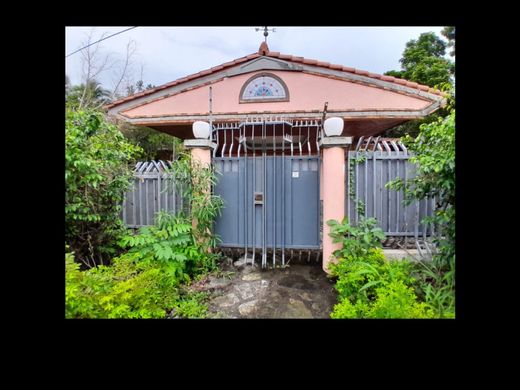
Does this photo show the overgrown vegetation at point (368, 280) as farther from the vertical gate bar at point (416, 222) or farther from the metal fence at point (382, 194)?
the vertical gate bar at point (416, 222)

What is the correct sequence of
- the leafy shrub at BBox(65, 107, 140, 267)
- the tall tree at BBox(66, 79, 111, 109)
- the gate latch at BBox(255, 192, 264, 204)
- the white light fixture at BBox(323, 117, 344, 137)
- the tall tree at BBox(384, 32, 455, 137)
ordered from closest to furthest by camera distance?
1. the leafy shrub at BBox(65, 107, 140, 267)
2. the white light fixture at BBox(323, 117, 344, 137)
3. the gate latch at BBox(255, 192, 264, 204)
4. the tall tree at BBox(384, 32, 455, 137)
5. the tall tree at BBox(66, 79, 111, 109)

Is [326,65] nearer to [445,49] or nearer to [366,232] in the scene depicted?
[366,232]

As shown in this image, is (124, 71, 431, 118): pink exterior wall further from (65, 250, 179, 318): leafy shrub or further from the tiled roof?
(65, 250, 179, 318): leafy shrub

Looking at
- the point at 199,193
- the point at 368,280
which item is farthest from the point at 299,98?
the point at 368,280

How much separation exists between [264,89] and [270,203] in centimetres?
324

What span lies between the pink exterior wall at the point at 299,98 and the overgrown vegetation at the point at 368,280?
314 cm

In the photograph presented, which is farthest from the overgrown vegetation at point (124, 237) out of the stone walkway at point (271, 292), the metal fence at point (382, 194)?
the metal fence at point (382, 194)

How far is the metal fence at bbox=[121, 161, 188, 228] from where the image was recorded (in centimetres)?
405

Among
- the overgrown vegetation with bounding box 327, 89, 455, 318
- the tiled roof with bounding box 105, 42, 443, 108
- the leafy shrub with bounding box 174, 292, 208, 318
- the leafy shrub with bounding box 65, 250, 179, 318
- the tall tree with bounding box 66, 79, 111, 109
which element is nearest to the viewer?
the leafy shrub with bounding box 65, 250, 179, 318

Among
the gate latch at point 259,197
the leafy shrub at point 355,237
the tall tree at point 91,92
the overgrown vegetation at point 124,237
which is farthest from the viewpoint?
the tall tree at point 91,92

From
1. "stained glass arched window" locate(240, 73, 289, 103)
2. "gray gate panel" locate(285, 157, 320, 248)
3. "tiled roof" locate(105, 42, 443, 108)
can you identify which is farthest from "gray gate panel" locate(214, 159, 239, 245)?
"tiled roof" locate(105, 42, 443, 108)

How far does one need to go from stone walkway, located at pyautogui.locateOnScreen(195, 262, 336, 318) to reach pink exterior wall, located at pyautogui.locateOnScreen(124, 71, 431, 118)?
3.65 meters

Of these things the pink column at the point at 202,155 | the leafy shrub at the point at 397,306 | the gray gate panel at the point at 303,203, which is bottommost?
the leafy shrub at the point at 397,306

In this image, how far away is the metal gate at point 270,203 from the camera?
351 centimetres
